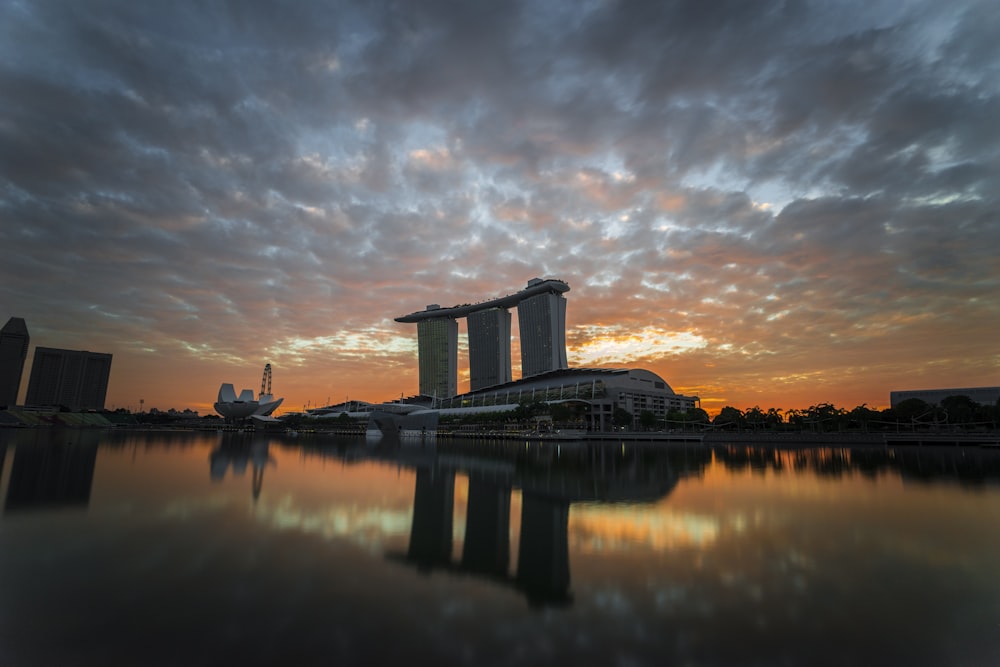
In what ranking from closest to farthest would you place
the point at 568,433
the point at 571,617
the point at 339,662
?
1. the point at 339,662
2. the point at 571,617
3. the point at 568,433

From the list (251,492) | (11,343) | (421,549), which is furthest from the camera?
(11,343)

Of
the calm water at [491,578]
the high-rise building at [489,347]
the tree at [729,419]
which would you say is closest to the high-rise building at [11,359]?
the high-rise building at [489,347]

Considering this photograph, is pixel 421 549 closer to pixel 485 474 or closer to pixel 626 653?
pixel 626 653

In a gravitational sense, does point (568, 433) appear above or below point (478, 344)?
below

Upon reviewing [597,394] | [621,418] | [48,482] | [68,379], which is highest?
[68,379]

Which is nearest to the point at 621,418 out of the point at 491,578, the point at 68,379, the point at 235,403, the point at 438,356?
the point at 235,403

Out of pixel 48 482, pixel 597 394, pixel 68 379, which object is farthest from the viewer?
pixel 68 379

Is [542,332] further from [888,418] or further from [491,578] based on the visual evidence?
[491,578]

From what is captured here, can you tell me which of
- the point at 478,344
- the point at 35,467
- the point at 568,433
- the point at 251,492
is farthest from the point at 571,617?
the point at 478,344

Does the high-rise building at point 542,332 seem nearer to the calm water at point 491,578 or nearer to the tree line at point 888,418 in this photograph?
the tree line at point 888,418
